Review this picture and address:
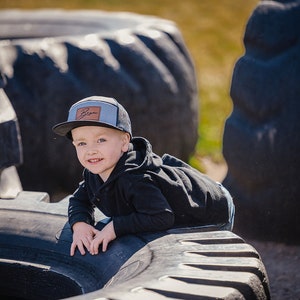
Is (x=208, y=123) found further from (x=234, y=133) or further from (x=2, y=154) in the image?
(x=2, y=154)

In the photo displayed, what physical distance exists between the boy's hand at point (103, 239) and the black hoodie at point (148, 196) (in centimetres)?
1

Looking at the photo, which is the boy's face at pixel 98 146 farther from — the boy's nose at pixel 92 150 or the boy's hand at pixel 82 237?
the boy's hand at pixel 82 237

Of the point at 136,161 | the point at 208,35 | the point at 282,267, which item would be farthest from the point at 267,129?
the point at 208,35

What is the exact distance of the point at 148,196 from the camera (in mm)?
1853

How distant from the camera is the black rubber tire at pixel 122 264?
152 centimetres

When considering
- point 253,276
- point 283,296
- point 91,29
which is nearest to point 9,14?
point 91,29

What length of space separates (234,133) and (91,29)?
175cm

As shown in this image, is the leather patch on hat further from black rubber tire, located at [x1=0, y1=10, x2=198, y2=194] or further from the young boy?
black rubber tire, located at [x1=0, y1=10, x2=198, y2=194]

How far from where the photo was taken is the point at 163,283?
59.9 inches

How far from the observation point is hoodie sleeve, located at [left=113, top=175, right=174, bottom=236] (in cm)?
184

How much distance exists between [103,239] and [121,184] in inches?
→ 5.0

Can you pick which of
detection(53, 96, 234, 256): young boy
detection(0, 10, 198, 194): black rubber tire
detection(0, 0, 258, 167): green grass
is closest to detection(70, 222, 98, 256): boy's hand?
detection(53, 96, 234, 256): young boy

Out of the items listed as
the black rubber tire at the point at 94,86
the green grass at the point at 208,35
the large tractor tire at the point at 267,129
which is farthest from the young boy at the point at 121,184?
the green grass at the point at 208,35

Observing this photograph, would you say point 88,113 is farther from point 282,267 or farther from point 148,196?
point 282,267
